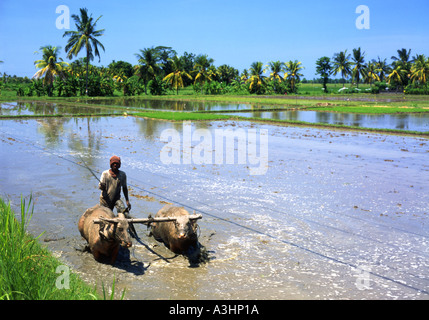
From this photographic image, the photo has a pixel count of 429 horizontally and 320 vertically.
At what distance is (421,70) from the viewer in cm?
6700

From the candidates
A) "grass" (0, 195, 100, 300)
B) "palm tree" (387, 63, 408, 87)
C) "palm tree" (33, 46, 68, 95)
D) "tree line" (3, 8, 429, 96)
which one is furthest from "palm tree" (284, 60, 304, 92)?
"grass" (0, 195, 100, 300)

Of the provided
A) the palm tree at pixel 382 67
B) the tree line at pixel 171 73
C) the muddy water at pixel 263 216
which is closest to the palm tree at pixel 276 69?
the tree line at pixel 171 73

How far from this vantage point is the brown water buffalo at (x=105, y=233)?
5.34 m

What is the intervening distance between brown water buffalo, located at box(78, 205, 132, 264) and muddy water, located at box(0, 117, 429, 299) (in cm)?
22

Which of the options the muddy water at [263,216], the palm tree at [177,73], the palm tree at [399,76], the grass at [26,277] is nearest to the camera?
the grass at [26,277]

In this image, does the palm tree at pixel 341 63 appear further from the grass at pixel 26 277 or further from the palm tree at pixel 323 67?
the grass at pixel 26 277

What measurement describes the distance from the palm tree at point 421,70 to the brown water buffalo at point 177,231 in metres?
70.9

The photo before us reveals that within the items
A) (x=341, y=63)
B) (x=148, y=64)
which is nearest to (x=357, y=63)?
(x=341, y=63)

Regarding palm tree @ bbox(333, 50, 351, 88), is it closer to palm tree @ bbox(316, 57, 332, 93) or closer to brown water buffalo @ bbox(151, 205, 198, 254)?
palm tree @ bbox(316, 57, 332, 93)

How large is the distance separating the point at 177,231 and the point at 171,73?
6253 cm

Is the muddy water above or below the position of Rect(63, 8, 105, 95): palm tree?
below

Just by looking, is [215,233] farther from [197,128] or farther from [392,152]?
[197,128]

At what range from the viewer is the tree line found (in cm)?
5225
